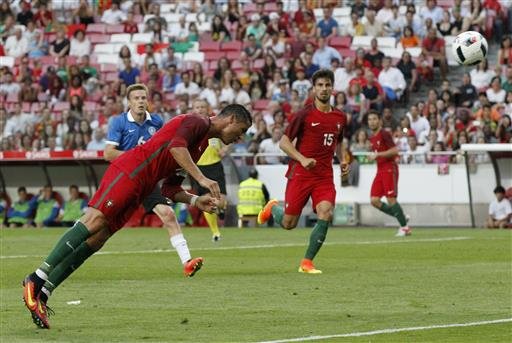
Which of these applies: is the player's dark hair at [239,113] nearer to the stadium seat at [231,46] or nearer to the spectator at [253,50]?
the spectator at [253,50]

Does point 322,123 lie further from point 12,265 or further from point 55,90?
point 55,90

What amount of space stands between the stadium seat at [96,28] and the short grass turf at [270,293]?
56.0ft

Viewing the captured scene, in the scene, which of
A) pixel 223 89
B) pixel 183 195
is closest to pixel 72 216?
pixel 223 89

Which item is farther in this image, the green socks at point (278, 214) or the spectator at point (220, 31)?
the spectator at point (220, 31)

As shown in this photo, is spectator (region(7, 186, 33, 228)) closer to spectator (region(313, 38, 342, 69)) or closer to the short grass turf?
spectator (region(313, 38, 342, 69))

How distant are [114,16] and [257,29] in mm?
5970

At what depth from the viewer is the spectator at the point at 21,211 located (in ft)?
110

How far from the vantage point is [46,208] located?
33.6 metres

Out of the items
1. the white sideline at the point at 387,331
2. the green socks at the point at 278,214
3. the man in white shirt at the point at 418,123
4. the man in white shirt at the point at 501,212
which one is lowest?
the man in white shirt at the point at 501,212

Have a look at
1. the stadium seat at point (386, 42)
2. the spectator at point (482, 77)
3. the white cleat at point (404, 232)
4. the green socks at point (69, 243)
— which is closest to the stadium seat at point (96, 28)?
the stadium seat at point (386, 42)

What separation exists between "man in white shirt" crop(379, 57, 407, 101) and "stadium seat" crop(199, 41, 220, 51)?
5933 mm

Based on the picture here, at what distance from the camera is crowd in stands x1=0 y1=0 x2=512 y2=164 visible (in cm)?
3147

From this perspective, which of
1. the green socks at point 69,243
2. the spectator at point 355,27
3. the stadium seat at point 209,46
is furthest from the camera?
the stadium seat at point 209,46

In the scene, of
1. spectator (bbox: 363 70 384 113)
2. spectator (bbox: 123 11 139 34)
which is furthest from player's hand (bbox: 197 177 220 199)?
spectator (bbox: 123 11 139 34)
